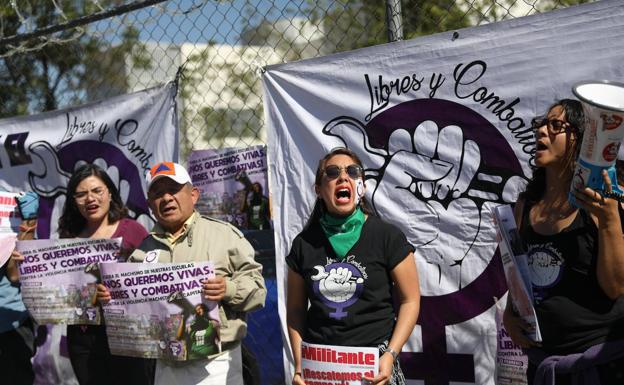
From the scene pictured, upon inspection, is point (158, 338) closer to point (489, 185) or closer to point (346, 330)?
point (346, 330)

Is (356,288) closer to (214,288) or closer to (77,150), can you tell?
(214,288)

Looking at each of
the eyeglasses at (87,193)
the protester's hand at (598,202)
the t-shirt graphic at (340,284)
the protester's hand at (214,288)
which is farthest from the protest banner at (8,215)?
the protester's hand at (598,202)

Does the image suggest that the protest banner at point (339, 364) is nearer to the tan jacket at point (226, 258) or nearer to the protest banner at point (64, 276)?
the tan jacket at point (226, 258)

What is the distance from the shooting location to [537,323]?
3066 mm

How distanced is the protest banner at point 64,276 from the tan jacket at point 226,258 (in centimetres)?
38

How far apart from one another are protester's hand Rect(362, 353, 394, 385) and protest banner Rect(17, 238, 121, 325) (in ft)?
5.97

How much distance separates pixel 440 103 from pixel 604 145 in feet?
5.48

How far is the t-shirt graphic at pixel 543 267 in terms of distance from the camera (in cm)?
312

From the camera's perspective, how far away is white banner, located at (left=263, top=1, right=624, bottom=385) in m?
3.88

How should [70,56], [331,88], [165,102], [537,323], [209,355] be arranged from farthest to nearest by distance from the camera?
[70,56] → [165,102] → [331,88] → [209,355] → [537,323]

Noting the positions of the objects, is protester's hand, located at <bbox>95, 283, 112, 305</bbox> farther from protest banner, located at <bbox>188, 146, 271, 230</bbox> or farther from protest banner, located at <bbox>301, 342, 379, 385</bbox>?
protest banner, located at <bbox>301, 342, 379, 385</bbox>

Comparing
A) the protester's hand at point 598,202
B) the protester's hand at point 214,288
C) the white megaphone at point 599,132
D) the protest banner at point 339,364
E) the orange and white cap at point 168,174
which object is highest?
the orange and white cap at point 168,174

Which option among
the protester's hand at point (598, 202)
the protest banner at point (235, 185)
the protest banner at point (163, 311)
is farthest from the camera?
the protest banner at point (235, 185)

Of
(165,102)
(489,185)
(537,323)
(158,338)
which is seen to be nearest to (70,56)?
(165,102)
